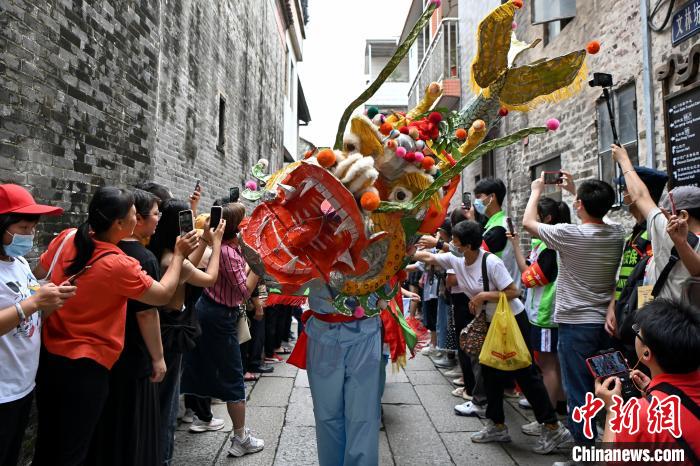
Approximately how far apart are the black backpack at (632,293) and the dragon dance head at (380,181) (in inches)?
42.5

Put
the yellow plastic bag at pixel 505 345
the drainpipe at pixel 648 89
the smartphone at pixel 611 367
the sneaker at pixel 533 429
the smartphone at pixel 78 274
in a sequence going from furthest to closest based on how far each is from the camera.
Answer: the drainpipe at pixel 648 89
the sneaker at pixel 533 429
the yellow plastic bag at pixel 505 345
the smartphone at pixel 78 274
the smartphone at pixel 611 367

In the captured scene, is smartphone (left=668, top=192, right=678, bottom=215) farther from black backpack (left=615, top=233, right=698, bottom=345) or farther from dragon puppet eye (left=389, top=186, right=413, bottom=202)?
dragon puppet eye (left=389, top=186, right=413, bottom=202)

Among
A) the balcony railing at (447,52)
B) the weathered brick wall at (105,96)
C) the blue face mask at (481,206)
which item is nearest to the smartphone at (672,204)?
the blue face mask at (481,206)

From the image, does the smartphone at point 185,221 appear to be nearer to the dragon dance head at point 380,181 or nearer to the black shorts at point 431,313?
the dragon dance head at point 380,181

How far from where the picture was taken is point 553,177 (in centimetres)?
377

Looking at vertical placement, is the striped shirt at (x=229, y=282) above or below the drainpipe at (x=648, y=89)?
below

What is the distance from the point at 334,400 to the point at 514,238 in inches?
92.7

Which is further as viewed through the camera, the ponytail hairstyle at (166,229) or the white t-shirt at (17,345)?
the ponytail hairstyle at (166,229)

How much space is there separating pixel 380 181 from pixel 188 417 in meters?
3.11

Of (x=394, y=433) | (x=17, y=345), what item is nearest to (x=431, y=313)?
(x=394, y=433)

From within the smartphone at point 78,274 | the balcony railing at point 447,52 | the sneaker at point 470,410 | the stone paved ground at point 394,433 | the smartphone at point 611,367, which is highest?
the balcony railing at point 447,52

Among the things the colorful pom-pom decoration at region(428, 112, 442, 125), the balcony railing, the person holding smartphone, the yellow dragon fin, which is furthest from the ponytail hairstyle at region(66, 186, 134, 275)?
the balcony railing

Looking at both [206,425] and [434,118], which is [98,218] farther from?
[206,425]

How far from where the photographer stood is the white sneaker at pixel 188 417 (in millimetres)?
4340
